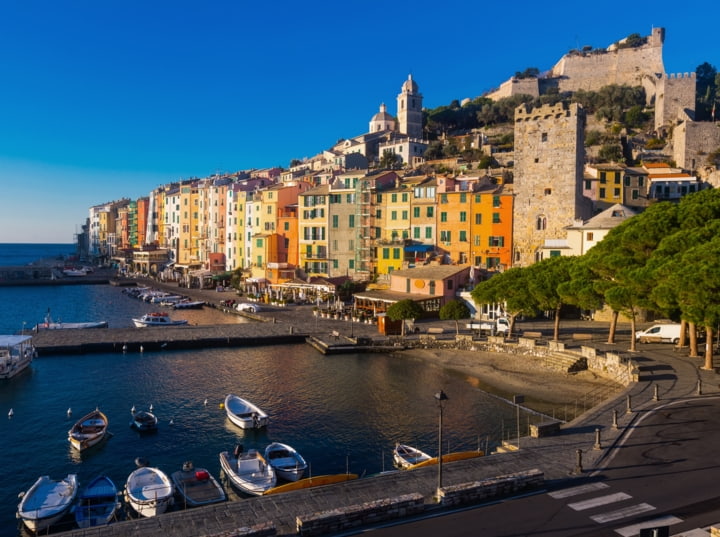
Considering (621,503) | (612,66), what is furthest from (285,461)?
(612,66)

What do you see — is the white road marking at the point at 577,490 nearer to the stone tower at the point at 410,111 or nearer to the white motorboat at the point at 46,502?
the white motorboat at the point at 46,502

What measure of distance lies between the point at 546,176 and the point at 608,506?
4888 centimetres

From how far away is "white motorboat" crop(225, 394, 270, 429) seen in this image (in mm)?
28344

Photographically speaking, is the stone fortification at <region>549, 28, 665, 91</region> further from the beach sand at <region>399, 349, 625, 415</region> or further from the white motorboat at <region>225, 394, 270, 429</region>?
the white motorboat at <region>225, 394, 270, 429</region>

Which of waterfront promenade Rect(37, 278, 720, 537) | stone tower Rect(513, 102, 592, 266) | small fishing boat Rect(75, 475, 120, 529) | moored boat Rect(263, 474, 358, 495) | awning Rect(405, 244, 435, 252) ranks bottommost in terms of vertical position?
small fishing boat Rect(75, 475, 120, 529)

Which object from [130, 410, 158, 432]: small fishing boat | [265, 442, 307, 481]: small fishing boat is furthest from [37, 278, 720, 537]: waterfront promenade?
[130, 410, 158, 432]: small fishing boat

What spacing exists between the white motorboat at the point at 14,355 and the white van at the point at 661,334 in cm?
4188

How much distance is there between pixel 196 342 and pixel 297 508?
3446 cm

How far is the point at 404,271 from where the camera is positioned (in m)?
61.2

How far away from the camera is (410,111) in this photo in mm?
145000

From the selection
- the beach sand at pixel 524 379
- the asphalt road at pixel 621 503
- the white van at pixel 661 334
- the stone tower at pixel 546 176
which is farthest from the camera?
the stone tower at pixel 546 176

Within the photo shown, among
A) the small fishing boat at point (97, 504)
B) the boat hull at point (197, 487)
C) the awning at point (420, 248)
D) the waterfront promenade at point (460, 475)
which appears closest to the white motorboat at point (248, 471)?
the boat hull at point (197, 487)

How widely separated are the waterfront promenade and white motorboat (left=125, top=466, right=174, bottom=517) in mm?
4269

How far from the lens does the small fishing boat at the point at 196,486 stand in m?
20.3
